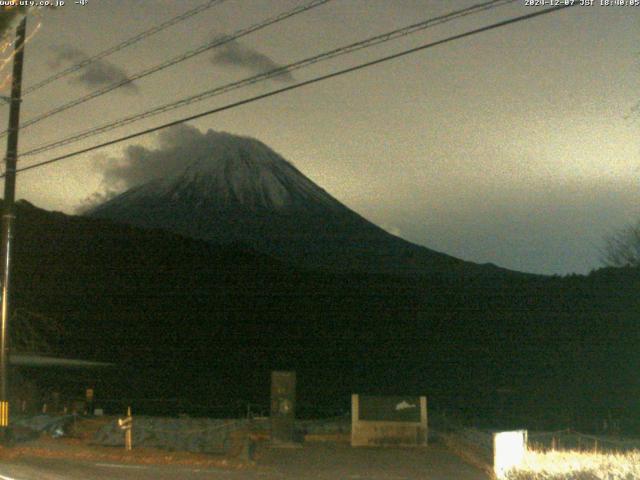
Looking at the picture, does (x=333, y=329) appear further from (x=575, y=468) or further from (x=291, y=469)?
(x=575, y=468)

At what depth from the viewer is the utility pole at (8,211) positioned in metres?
18.7

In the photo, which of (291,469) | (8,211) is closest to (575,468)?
(291,469)

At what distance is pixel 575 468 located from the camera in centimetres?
1081

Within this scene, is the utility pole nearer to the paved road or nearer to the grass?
the paved road

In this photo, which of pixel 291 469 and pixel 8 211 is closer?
pixel 291 469

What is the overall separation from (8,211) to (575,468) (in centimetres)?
1408

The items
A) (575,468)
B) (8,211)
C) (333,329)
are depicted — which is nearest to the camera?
(575,468)

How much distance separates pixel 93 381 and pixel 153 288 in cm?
4373

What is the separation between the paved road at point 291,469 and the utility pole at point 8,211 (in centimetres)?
269

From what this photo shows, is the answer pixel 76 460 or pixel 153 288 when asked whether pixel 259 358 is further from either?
pixel 76 460

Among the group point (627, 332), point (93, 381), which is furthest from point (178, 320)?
point (627, 332)

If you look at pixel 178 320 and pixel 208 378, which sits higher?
pixel 178 320

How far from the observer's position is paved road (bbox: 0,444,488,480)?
1408 cm

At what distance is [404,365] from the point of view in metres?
69.9
